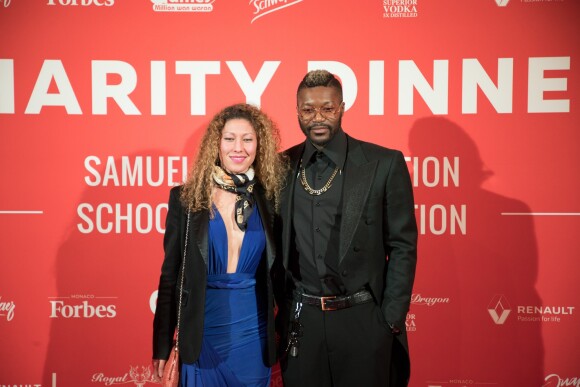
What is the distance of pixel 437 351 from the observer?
405 cm

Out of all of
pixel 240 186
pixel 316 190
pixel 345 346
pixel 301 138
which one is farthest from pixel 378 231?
pixel 301 138

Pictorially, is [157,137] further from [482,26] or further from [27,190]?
[482,26]

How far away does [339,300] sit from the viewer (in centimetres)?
266

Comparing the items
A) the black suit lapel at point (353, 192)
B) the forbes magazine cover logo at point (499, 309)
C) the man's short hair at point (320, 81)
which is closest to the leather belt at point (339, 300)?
the black suit lapel at point (353, 192)

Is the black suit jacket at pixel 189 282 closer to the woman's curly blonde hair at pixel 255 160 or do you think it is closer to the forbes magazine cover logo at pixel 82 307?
the woman's curly blonde hair at pixel 255 160

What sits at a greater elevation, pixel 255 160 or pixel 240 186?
pixel 255 160

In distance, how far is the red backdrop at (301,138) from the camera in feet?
12.9

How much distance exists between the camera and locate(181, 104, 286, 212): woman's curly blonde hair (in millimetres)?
2832

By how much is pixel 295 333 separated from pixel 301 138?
167 centimetres

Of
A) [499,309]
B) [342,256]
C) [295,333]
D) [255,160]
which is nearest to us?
[342,256]

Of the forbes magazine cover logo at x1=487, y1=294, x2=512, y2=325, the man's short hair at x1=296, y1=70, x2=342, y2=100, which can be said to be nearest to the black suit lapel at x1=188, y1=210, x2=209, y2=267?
the man's short hair at x1=296, y1=70, x2=342, y2=100

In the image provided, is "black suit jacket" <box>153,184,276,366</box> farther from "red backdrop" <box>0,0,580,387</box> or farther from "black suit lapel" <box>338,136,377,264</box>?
"red backdrop" <box>0,0,580,387</box>

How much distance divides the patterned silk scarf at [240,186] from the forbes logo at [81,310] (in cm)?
178

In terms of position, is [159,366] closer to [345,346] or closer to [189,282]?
[189,282]
